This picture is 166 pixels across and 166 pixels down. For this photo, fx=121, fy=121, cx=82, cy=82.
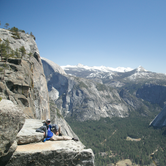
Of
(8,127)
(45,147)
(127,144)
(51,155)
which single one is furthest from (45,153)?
(127,144)

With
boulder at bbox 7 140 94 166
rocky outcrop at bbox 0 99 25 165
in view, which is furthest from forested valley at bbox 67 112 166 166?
rocky outcrop at bbox 0 99 25 165

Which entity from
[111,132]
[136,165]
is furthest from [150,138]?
[136,165]

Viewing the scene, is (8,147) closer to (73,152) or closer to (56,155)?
(56,155)

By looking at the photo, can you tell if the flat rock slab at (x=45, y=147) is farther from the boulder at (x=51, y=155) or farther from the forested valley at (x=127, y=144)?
the forested valley at (x=127, y=144)

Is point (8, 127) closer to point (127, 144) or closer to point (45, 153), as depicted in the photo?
point (45, 153)

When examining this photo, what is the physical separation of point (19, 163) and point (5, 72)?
19607 mm

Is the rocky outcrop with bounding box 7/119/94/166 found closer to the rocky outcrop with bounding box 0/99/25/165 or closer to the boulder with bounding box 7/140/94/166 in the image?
the boulder with bounding box 7/140/94/166

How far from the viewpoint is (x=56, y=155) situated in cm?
946

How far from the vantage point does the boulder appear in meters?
8.70

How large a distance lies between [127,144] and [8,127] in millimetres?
164782

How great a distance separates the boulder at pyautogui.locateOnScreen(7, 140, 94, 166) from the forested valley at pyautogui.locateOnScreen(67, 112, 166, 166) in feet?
375

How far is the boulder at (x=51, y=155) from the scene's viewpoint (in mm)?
8703

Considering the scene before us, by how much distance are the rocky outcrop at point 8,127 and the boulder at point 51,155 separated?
73 centimetres

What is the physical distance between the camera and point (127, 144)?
144875 millimetres
